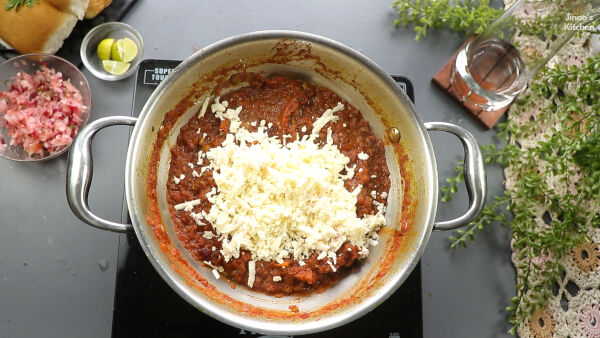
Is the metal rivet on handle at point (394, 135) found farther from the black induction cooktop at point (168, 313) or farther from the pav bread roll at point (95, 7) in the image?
the pav bread roll at point (95, 7)

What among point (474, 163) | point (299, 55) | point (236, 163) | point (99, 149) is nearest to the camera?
point (474, 163)

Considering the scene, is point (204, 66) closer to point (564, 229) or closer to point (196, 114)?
point (196, 114)

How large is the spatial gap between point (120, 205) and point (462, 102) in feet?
5.52

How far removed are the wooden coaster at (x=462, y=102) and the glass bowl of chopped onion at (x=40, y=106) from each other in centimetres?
168

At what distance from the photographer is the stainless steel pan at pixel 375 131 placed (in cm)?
171

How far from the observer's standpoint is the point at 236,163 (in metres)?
1.93

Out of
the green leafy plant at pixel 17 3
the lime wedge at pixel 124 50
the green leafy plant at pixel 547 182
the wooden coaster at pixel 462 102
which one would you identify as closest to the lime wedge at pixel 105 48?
the lime wedge at pixel 124 50

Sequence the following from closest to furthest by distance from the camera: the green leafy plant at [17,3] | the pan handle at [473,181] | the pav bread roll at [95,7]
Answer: the pan handle at [473,181] < the green leafy plant at [17,3] < the pav bread roll at [95,7]

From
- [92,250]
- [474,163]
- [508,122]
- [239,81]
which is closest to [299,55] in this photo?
[239,81]

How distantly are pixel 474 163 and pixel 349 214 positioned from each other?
0.53 meters

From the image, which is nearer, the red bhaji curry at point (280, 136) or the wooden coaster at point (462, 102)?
the red bhaji curry at point (280, 136)

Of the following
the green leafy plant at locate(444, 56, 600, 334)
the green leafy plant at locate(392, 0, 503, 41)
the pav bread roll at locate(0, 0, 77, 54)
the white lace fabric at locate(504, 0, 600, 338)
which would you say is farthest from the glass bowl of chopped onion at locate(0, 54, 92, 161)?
the white lace fabric at locate(504, 0, 600, 338)

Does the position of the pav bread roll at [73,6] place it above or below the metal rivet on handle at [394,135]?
above

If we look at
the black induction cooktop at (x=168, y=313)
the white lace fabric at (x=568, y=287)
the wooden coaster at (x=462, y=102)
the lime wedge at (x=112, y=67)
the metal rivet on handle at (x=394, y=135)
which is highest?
the wooden coaster at (x=462, y=102)
